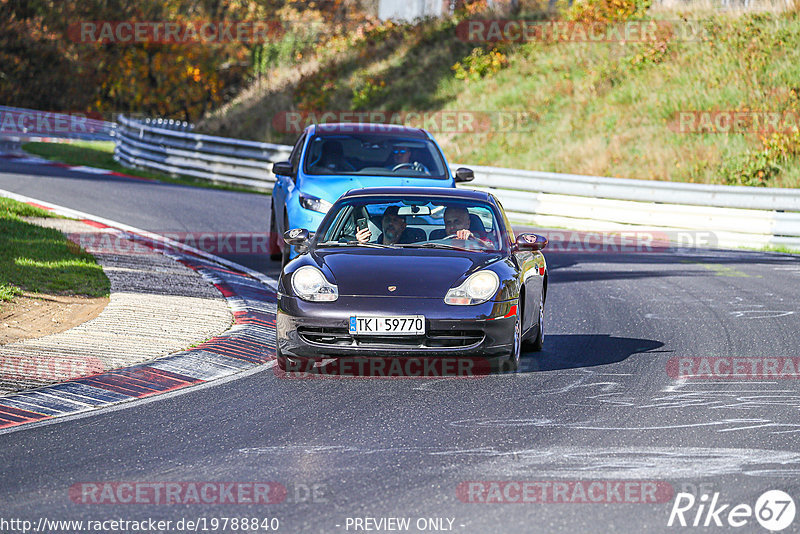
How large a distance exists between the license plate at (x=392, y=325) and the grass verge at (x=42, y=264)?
438 centimetres

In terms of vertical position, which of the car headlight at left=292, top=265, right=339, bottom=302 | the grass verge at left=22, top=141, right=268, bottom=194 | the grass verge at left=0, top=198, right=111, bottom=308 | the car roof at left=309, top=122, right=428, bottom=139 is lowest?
the grass verge at left=22, top=141, right=268, bottom=194

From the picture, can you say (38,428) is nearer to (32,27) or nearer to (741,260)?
(741,260)

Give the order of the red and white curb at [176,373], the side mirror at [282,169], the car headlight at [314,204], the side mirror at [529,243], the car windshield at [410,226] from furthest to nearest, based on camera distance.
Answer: the side mirror at [282,169] → the car headlight at [314,204] → the side mirror at [529,243] → the car windshield at [410,226] → the red and white curb at [176,373]

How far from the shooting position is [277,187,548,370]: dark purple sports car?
28.3ft

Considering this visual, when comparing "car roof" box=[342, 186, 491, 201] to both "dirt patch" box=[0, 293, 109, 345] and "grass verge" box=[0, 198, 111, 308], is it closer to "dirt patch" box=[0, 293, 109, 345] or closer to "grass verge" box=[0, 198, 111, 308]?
"dirt patch" box=[0, 293, 109, 345]

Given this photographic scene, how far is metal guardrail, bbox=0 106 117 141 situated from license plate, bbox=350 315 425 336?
36417 millimetres

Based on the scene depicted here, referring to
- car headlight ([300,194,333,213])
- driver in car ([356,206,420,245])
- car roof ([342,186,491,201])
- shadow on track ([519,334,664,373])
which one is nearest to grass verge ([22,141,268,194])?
car headlight ([300,194,333,213])

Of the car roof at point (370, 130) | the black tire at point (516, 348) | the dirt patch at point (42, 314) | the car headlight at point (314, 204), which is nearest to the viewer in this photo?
the black tire at point (516, 348)

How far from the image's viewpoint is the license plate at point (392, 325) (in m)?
8.58

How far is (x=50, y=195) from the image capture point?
22.3 meters

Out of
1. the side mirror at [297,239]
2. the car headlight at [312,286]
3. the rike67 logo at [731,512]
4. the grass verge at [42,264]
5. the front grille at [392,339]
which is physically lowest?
the grass verge at [42,264]

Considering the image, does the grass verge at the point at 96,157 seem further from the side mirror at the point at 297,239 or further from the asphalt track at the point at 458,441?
the asphalt track at the point at 458,441

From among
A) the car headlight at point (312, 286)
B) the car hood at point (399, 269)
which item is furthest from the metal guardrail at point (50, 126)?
the car headlight at point (312, 286)

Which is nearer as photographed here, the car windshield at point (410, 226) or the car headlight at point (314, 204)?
the car windshield at point (410, 226)
